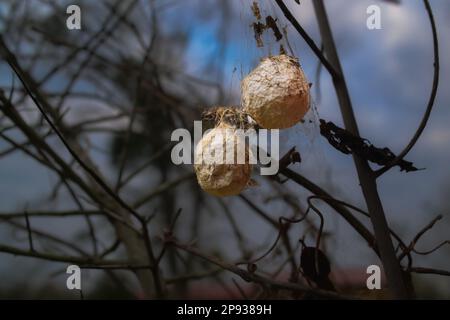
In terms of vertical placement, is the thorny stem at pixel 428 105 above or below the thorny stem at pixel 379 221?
above

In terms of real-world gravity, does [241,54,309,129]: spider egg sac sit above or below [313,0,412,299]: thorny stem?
above

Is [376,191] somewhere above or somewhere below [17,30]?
below

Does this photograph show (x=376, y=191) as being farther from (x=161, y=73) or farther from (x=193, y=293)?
(x=161, y=73)

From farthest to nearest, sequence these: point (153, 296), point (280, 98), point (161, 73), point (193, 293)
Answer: point (161, 73), point (193, 293), point (153, 296), point (280, 98)

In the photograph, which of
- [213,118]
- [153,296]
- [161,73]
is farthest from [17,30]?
[213,118]

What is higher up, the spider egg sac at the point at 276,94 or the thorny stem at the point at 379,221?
the spider egg sac at the point at 276,94

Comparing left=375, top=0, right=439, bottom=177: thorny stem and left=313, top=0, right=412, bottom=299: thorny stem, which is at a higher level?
left=375, top=0, right=439, bottom=177: thorny stem

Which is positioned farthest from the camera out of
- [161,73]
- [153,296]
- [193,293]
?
[161,73]
